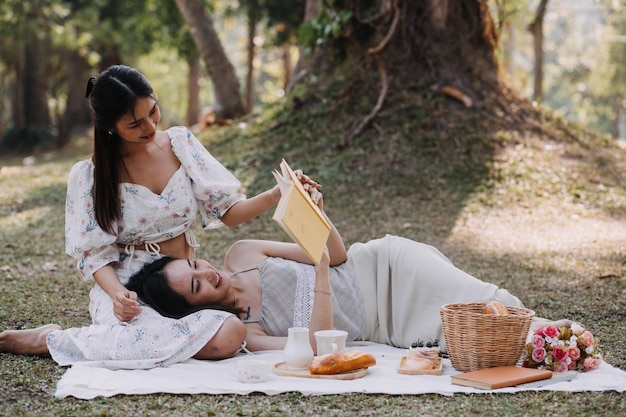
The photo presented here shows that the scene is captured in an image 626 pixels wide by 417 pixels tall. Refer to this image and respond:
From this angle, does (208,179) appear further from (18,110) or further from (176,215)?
(18,110)

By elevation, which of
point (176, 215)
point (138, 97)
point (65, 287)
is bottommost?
point (65, 287)

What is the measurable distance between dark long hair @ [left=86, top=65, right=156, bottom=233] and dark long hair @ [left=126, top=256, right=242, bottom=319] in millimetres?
290

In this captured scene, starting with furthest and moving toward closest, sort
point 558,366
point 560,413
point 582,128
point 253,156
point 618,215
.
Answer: point 582,128, point 253,156, point 618,215, point 558,366, point 560,413

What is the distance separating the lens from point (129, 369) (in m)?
3.51

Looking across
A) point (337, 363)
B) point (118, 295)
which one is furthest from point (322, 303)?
point (118, 295)

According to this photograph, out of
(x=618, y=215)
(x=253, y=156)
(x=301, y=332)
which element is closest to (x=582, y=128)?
(x=618, y=215)

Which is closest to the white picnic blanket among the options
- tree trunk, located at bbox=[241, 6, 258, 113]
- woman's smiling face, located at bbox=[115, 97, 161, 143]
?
woman's smiling face, located at bbox=[115, 97, 161, 143]

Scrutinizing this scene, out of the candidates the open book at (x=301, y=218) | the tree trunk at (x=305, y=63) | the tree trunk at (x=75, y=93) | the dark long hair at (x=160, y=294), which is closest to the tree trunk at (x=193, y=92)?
the tree trunk at (x=75, y=93)

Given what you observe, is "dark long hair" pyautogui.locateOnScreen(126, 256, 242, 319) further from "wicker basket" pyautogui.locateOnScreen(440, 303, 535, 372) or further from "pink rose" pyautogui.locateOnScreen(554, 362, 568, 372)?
"pink rose" pyautogui.locateOnScreen(554, 362, 568, 372)

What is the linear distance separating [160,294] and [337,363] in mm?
863

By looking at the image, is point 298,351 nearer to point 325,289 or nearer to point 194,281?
point 325,289

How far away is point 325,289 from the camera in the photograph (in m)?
3.71

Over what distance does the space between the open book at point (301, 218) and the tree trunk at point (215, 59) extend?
800 centimetres

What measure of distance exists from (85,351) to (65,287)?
1984 millimetres
